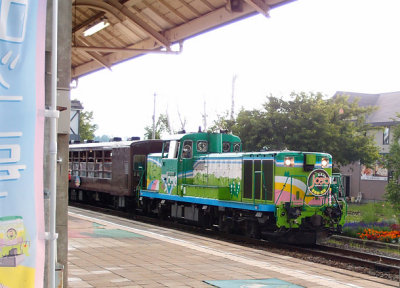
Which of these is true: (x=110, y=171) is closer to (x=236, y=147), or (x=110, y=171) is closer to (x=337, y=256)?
(x=236, y=147)

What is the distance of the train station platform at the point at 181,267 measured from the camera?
7.73 m

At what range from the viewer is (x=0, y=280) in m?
3.35

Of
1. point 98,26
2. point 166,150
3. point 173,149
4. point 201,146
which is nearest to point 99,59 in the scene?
point 98,26

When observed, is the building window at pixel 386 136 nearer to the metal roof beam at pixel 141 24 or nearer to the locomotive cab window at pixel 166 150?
the locomotive cab window at pixel 166 150

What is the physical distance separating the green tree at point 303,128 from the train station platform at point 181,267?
1718 centimetres

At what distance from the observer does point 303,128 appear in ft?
93.2

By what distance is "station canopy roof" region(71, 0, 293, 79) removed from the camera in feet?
30.4

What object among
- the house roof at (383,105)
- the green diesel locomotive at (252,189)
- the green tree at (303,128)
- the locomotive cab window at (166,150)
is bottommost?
the green diesel locomotive at (252,189)

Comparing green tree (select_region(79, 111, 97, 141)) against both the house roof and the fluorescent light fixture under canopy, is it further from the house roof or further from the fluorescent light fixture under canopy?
A: the fluorescent light fixture under canopy

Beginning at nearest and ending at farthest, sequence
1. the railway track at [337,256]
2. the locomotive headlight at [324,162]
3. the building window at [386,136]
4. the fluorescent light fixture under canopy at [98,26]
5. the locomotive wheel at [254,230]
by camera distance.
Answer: the fluorescent light fixture under canopy at [98,26], the railway track at [337,256], the locomotive headlight at [324,162], the locomotive wheel at [254,230], the building window at [386,136]

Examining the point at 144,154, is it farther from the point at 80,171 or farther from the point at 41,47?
the point at 41,47

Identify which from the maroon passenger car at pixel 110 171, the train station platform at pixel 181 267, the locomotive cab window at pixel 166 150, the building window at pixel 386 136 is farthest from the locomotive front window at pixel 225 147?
the building window at pixel 386 136

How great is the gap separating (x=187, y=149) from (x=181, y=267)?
885 centimetres

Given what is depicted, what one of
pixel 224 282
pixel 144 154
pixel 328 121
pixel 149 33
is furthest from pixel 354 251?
pixel 328 121
